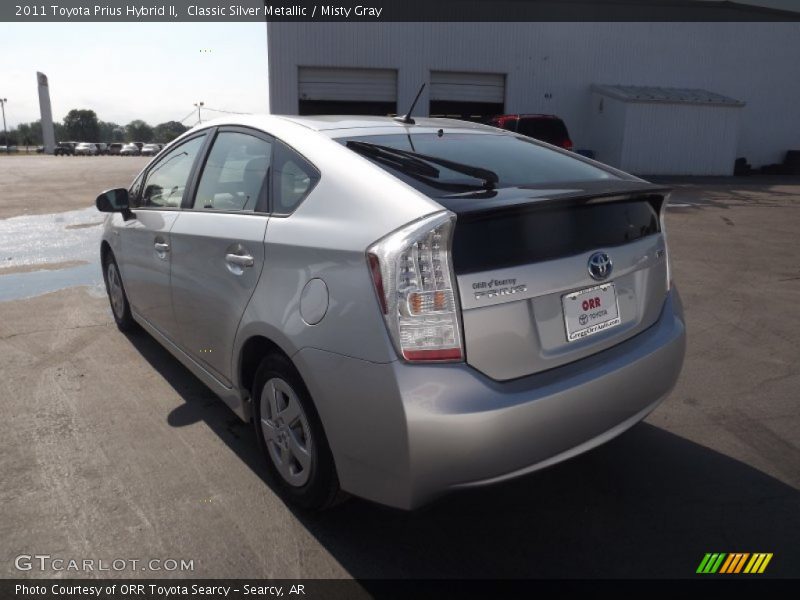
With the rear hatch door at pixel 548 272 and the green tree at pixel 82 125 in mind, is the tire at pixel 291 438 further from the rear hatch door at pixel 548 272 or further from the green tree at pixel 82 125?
the green tree at pixel 82 125

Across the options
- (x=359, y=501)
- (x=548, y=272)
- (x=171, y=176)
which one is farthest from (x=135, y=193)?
(x=548, y=272)

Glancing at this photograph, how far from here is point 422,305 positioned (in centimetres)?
207

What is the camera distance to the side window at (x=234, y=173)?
2973mm

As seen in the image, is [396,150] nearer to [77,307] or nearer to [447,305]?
[447,305]

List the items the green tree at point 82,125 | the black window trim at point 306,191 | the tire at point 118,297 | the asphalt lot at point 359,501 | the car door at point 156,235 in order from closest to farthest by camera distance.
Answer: the asphalt lot at point 359,501 → the black window trim at point 306,191 → the car door at point 156,235 → the tire at point 118,297 → the green tree at point 82,125

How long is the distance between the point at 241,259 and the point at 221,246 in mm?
238

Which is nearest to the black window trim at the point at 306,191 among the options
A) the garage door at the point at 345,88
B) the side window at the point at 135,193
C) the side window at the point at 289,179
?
the side window at the point at 289,179

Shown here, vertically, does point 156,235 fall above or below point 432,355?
above

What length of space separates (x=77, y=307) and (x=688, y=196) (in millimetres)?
15350

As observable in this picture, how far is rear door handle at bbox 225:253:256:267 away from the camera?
2707 millimetres

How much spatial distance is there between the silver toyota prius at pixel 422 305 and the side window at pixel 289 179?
0.01 meters

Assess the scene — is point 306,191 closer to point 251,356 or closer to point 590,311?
point 251,356

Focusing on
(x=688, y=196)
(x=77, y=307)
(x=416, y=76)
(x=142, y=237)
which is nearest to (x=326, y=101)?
(x=416, y=76)

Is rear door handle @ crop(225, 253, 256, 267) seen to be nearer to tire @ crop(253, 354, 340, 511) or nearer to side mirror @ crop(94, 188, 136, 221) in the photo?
tire @ crop(253, 354, 340, 511)
